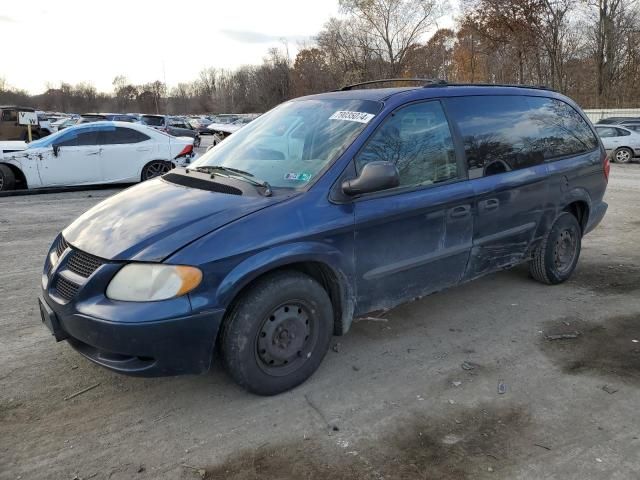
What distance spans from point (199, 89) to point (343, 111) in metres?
113

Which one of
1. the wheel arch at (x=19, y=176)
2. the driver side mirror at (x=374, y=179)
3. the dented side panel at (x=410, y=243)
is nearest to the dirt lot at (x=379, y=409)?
the dented side panel at (x=410, y=243)

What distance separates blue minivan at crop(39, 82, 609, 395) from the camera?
2730 mm

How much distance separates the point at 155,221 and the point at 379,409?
5.60ft

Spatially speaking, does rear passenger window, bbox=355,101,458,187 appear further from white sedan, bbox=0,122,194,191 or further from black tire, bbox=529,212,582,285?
white sedan, bbox=0,122,194,191

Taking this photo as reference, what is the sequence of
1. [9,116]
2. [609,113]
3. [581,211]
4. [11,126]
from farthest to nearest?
[609,113] < [11,126] < [9,116] < [581,211]

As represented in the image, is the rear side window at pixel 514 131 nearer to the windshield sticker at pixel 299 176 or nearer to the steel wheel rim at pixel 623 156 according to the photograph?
the windshield sticker at pixel 299 176

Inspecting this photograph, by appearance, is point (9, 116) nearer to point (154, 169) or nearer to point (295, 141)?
point (154, 169)

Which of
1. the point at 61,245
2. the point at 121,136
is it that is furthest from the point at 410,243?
the point at 121,136

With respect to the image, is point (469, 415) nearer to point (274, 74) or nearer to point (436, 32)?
point (436, 32)

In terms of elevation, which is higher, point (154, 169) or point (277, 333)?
point (154, 169)

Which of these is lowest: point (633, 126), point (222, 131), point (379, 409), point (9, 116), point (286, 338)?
point (379, 409)

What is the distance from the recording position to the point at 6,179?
11.2 m

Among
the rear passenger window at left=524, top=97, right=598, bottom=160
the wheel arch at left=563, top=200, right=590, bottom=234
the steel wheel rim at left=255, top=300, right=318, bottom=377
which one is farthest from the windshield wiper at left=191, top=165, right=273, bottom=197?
the wheel arch at left=563, top=200, right=590, bottom=234

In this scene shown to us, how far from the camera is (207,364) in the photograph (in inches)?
112
